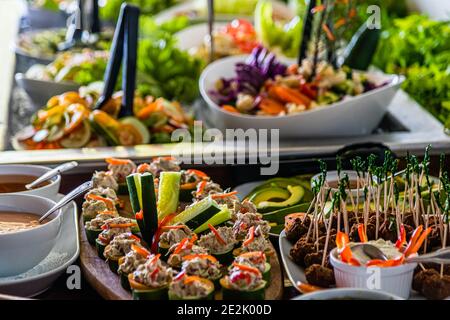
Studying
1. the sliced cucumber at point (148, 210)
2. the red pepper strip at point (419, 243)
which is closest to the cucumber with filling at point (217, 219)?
the sliced cucumber at point (148, 210)

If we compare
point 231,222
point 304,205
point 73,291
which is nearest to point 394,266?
point 231,222

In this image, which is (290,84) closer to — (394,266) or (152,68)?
(152,68)

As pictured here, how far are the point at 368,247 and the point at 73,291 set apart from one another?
66 cm

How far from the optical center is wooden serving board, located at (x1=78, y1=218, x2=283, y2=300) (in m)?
1.66

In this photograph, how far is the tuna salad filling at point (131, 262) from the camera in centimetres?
162

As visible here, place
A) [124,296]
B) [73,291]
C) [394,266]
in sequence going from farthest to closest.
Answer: [73,291] < [124,296] < [394,266]

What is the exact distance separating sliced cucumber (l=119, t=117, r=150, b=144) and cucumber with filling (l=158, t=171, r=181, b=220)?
748 mm

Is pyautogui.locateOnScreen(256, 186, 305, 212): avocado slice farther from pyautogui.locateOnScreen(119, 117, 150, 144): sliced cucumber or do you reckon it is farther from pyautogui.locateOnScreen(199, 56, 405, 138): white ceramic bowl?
pyautogui.locateOnScreen(119, 117, 150, 144): sliced cucumber

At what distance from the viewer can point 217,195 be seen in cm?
192

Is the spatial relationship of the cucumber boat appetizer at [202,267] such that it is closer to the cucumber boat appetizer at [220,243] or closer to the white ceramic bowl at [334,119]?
the cucumber boat appetizer at [220,243]

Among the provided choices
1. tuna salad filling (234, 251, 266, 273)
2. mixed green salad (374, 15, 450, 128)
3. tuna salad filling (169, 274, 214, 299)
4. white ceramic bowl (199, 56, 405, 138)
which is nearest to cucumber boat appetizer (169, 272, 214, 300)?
tuna salad filling (169, 274, 214, 299)

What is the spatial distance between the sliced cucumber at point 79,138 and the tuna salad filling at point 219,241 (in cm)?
104

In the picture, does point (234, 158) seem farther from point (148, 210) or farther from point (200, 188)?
point (148, 210)

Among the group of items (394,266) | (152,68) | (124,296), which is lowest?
(152,68)
